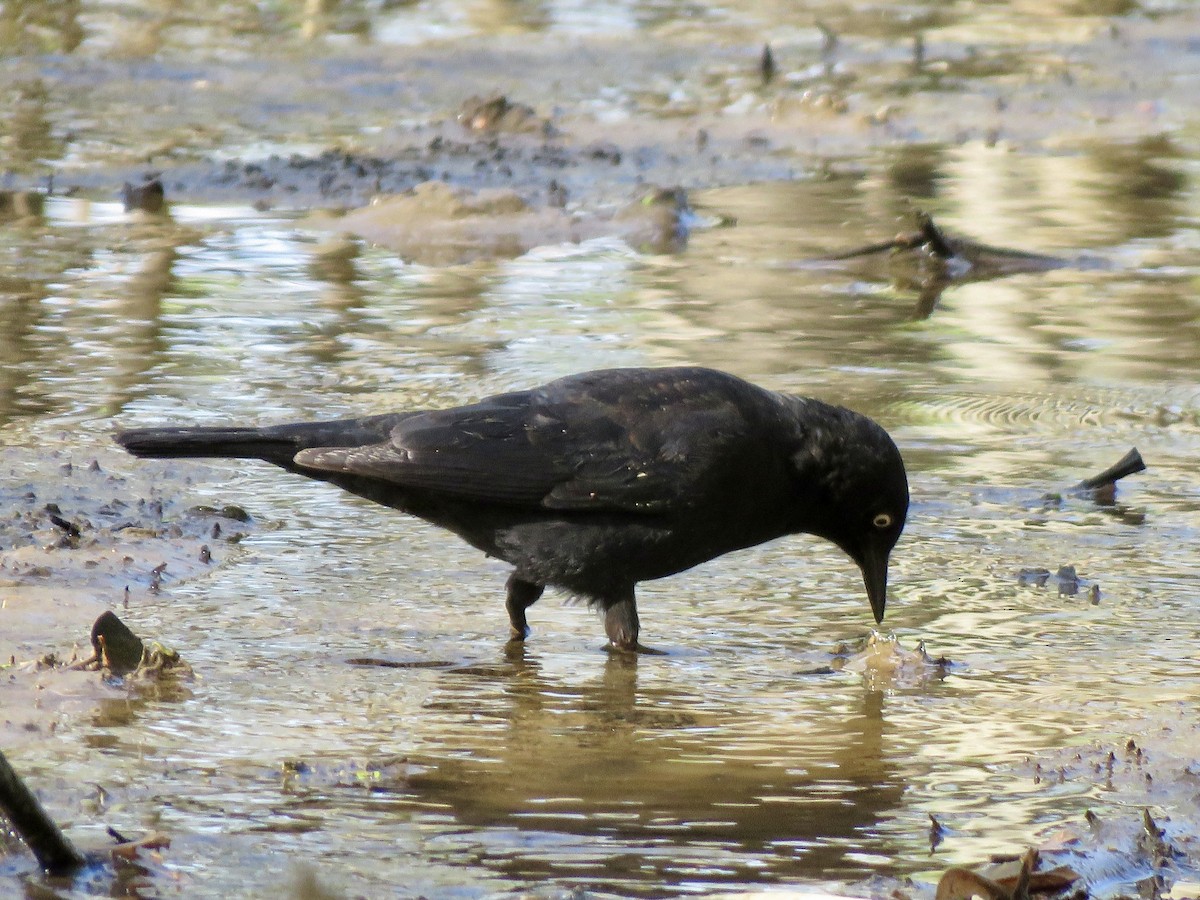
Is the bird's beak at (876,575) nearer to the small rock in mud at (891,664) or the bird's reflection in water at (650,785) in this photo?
the small rock in mud at (891,664)

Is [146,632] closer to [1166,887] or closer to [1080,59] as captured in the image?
[1166,887]

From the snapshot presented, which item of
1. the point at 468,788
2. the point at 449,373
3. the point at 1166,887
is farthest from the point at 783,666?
the point at 449,373

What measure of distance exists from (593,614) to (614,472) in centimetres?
53

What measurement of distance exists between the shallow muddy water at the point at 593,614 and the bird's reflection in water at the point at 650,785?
0.01 m

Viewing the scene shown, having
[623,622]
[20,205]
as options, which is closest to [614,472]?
[623,622]

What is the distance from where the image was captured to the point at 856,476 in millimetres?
4844

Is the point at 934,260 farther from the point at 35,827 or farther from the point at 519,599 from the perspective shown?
the point at 35,827

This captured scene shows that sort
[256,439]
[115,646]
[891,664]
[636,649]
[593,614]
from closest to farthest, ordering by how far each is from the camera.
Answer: [115,646] → [891,664] → [636,649] → [256,439] → [593,614]

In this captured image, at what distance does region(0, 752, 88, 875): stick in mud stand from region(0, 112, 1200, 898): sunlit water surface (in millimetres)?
86

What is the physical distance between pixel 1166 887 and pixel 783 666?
140 centimetres

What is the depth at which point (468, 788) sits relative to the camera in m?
3.63

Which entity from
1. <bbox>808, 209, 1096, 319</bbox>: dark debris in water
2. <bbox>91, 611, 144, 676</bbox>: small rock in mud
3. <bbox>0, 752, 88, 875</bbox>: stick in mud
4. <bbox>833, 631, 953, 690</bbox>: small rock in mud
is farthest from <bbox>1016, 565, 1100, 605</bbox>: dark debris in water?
<bbox>808, 209, 1096, 319</bbox>: dark debris in water

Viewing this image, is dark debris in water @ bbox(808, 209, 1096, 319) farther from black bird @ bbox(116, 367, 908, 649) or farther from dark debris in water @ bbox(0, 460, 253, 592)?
dark debris in water @ bbox(0, 460, 253, 592)

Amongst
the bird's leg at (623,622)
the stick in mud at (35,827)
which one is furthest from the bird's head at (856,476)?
the stick in mud at (35,827)
